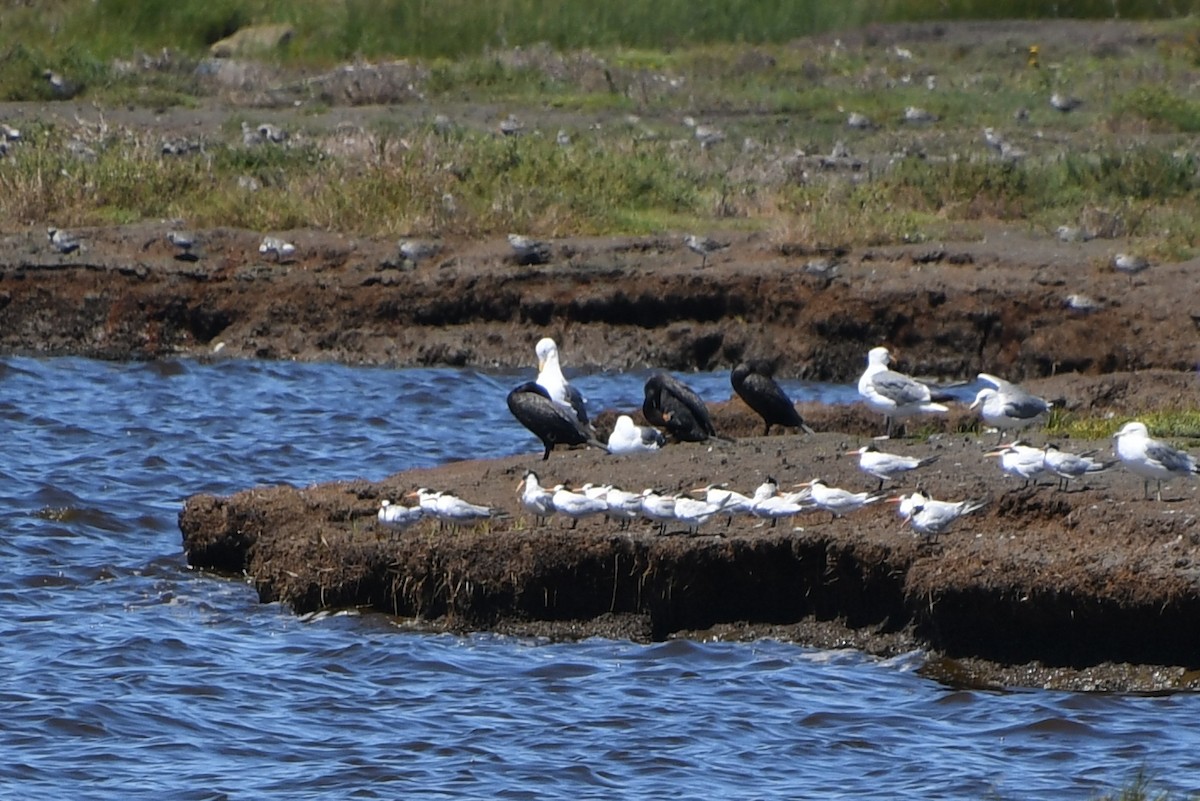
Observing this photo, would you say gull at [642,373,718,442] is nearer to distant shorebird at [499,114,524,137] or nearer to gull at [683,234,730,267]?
gull at [683,234,730,267]

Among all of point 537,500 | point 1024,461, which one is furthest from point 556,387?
point 1024,461

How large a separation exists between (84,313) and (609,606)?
10.4m

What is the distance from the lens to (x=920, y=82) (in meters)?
32.8

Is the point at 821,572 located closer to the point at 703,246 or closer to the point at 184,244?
the point at 703,246

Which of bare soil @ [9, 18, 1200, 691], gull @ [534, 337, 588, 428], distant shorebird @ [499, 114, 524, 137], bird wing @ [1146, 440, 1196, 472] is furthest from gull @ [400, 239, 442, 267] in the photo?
bird wing @ [1146, 440, 1196, 472]

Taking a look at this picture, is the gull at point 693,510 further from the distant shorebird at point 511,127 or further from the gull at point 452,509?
the distant shorebird at point 511,127

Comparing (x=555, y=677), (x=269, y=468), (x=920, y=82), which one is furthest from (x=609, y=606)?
(x=920, y=82)

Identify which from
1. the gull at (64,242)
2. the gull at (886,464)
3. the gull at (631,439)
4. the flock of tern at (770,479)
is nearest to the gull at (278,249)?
the gull at (64,242)

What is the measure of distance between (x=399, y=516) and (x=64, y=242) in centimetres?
997

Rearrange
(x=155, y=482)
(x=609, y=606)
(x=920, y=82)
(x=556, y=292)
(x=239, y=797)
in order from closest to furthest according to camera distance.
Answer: (x=239, y=797) < (x=609, y=606) < (x=155, y=482) < (x=556, y=292) < (x=920, y=82)

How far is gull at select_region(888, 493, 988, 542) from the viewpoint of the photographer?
30.4 ft

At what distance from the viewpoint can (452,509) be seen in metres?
10.2

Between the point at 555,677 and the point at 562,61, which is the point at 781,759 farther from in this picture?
the point at 562,61

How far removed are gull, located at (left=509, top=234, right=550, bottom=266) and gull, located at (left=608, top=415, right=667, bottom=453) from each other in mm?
7330
